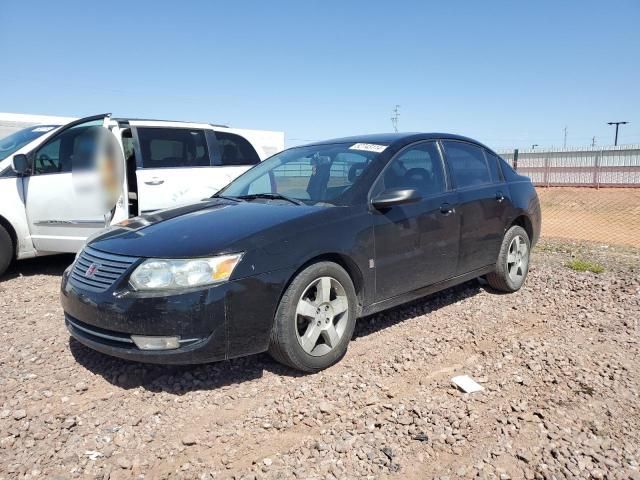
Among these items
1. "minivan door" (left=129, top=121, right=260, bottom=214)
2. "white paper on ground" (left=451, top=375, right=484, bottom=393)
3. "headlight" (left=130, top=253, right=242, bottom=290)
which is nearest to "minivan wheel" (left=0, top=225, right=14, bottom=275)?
"minivan door" (left=129, top=121, right=260, bottom=214)

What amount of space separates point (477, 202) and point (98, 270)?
323cm

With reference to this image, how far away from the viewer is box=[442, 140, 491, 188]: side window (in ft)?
14.6

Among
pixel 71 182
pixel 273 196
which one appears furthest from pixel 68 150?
pixel 273 196

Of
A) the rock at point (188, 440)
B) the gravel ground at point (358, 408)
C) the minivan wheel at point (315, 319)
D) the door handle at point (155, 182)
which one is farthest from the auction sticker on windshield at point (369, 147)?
the door handle at point (155, 182)

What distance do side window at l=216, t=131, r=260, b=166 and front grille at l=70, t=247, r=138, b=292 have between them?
3.55 meters

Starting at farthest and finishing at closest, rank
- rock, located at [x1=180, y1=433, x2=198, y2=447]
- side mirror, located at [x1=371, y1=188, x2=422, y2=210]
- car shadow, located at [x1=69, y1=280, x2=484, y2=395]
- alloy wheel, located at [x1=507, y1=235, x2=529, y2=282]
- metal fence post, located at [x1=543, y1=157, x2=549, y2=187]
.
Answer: metal fence post, located at [x1=543, y1=157, x2=549, y2=187], alloy wheel, located at [x1=507, y1=235, x2=529, y2=282], side mirror, located at [x1=371, y1=188, x2=422, y2=210], car shadow, located at [x1=69, y1=280, x2=484, y2=395], rock, located at [x1=180, y1=433, x2=198, y2=447]

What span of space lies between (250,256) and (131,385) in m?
1.17

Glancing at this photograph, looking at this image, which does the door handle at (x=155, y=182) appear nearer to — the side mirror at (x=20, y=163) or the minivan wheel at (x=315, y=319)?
the side mirror at (x=20, y=163)

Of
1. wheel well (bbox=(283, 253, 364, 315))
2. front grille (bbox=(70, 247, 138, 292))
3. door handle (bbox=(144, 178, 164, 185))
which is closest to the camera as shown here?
front grille (bbox=(70, 247, 138, 292))

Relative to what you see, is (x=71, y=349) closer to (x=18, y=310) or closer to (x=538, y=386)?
(x=18, y=310)

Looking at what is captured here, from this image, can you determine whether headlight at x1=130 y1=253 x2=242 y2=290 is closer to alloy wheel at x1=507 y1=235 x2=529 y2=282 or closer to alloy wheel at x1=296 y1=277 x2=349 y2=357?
alloy wheel at x1=296 y1=277 x2=349 y2=357

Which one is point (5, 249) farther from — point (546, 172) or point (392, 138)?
point (546, 172)

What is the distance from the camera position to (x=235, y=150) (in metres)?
6.86

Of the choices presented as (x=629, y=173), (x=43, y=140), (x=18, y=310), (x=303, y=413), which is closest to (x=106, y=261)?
(x=303, y=413)
